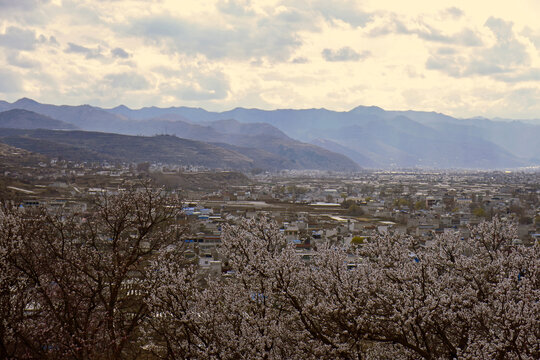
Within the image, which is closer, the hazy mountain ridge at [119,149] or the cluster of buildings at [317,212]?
the cluster of buildings at [317,212]

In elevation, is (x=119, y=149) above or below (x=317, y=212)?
above

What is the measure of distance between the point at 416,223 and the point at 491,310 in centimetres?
4345

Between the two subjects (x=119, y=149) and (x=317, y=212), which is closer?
(x=317, y=212)

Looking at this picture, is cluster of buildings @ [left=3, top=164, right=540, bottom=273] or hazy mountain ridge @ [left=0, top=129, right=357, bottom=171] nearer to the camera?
cluster of buildings @ [left=3, top=164, right=540, bottom=273]

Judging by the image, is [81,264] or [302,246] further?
[302,246]

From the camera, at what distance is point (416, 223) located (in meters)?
51.1

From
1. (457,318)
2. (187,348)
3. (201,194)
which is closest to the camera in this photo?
(457,318)

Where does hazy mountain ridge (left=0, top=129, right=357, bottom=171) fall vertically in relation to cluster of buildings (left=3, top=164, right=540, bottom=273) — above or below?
above

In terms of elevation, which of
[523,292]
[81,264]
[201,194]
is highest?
[523,292]

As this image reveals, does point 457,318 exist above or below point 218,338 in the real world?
above

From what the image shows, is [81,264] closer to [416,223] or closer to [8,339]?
[8,339]

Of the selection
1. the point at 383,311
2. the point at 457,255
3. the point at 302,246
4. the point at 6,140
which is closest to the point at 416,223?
the point at 302,246

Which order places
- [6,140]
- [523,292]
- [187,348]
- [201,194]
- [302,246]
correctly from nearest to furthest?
1. [523,292]
2. [187,348]
3. [302,246]
4. [201,194]
5. [6,140]

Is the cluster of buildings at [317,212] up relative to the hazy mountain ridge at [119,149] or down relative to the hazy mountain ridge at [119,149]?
down
